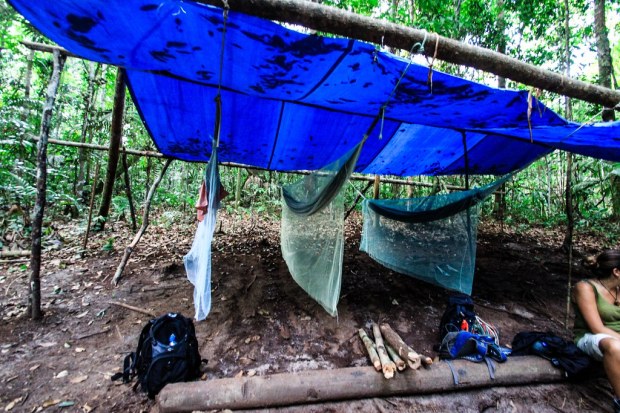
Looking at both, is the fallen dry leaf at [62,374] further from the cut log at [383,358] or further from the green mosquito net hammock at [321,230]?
the cut log at [383,358]

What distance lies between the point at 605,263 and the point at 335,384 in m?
1.63

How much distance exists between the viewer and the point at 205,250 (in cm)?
152

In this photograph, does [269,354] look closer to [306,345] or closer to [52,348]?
[306,345]

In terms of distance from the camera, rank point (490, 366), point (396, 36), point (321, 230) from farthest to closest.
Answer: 1. point (321, 230)
2. point (490, 366)
3. point (396, 36)

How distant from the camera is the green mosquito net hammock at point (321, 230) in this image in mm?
1786

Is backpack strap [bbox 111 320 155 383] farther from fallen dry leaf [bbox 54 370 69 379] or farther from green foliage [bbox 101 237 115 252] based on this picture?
green foliage [bbox 101 237 115 252]

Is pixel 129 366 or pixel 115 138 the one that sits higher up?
pixel 115 138

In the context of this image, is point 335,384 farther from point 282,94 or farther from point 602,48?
point 602,48

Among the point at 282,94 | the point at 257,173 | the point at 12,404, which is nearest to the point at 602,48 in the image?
the point at 282,94

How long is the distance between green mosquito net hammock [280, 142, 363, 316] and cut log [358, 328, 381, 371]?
0.85 ft

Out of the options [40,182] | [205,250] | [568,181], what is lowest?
[205,250]

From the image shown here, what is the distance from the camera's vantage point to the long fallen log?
1.26 m

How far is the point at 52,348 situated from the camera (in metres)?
1.73

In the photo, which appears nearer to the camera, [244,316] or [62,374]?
[62,374]
